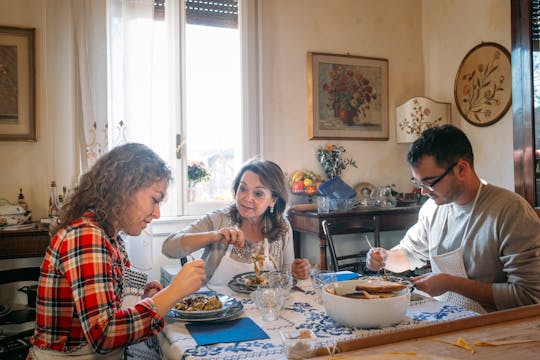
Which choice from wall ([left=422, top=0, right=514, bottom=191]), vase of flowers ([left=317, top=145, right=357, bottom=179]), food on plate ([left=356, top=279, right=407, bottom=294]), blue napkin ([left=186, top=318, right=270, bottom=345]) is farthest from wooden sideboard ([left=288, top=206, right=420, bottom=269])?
blue napkin ([left=186, top=318, right=270, bottom=345])

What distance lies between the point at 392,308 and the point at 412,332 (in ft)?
1.01

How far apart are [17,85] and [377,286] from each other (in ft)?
8.83

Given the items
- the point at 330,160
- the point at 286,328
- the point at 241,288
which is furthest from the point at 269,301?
the point at 330,160

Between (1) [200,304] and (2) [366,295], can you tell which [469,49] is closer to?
(2) [366,295]

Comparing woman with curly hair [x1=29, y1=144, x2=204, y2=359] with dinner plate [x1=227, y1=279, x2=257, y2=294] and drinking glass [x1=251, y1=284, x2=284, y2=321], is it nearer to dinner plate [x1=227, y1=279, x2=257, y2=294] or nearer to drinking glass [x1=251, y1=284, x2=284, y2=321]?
A: drinking glass [x1=251, y1=284, x2=284, y2=321]

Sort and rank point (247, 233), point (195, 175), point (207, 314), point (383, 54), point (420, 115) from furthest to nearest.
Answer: point (383, 54)
point (420, 115)
point (195, 175)
point (247, 233)
point (207, 314)

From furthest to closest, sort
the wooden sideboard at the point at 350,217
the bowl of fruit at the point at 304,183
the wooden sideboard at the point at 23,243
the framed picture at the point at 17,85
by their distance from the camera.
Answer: the bowl of fruit at the point at 304,183 < the wooden sideboard at the point at 350,217 < the framed picture at the point at 17,85 < the wooden sideboard at the point at 23,243

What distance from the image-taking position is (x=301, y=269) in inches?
72.5

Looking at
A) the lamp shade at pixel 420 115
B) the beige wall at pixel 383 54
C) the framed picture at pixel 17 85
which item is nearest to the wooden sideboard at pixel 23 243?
the framed picture at pixel 17 85

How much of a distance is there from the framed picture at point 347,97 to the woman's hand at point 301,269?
199 centimetres

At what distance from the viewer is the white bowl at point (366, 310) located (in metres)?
1.20

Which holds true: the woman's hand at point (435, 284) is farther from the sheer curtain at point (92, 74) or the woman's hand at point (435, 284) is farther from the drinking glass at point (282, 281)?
the sheer curtain at point (92, 74)

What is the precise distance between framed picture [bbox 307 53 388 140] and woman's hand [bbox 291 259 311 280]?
1994 millimetres

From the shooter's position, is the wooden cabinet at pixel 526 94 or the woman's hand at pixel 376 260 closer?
the woman's hand at pixel 376 260
